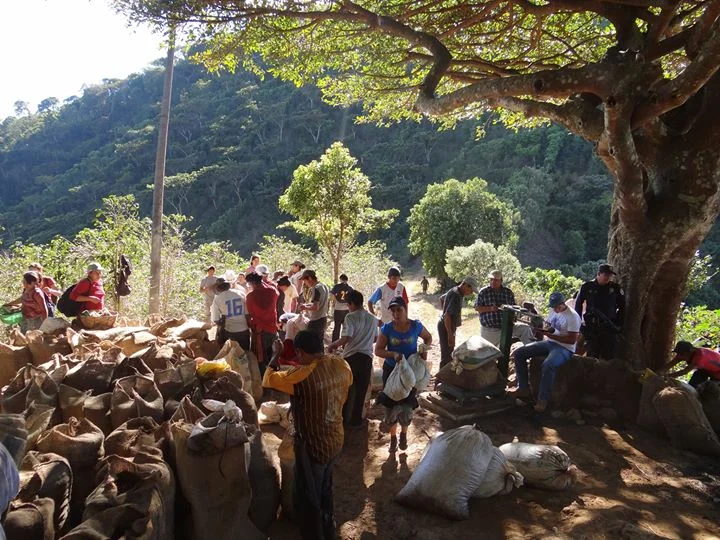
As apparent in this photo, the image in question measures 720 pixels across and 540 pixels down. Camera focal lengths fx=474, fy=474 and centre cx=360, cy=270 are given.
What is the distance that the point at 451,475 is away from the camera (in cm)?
323

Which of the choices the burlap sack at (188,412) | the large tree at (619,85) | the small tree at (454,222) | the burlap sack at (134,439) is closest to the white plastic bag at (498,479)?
the burlap sack at (188,412)

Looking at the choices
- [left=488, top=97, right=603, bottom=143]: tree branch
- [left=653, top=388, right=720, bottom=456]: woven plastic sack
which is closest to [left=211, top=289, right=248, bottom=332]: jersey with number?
[left=488, top=97, right=603, bottom=143]: tree branch

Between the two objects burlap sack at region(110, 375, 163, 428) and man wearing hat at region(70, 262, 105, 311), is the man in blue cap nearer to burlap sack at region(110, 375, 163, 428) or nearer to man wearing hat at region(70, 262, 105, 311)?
burlap sack at region(110, 375, 163, 428)

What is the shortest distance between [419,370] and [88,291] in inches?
164

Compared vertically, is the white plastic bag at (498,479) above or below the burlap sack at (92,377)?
below

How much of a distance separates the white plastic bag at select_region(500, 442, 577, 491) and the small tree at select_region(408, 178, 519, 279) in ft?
65.6

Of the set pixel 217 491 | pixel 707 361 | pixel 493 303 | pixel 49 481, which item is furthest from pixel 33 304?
pixel 707 361

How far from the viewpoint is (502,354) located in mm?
5211

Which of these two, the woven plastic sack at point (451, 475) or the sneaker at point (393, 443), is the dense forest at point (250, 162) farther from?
the woven plastic sack at point (451, 475)

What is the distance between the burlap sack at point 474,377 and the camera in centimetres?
492

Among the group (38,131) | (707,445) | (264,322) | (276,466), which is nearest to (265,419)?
(264,322)

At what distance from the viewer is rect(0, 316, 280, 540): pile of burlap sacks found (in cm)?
229

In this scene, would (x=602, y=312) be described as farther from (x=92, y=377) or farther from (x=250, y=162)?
(x=250, y=162)

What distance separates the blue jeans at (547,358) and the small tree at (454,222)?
18.3 m
